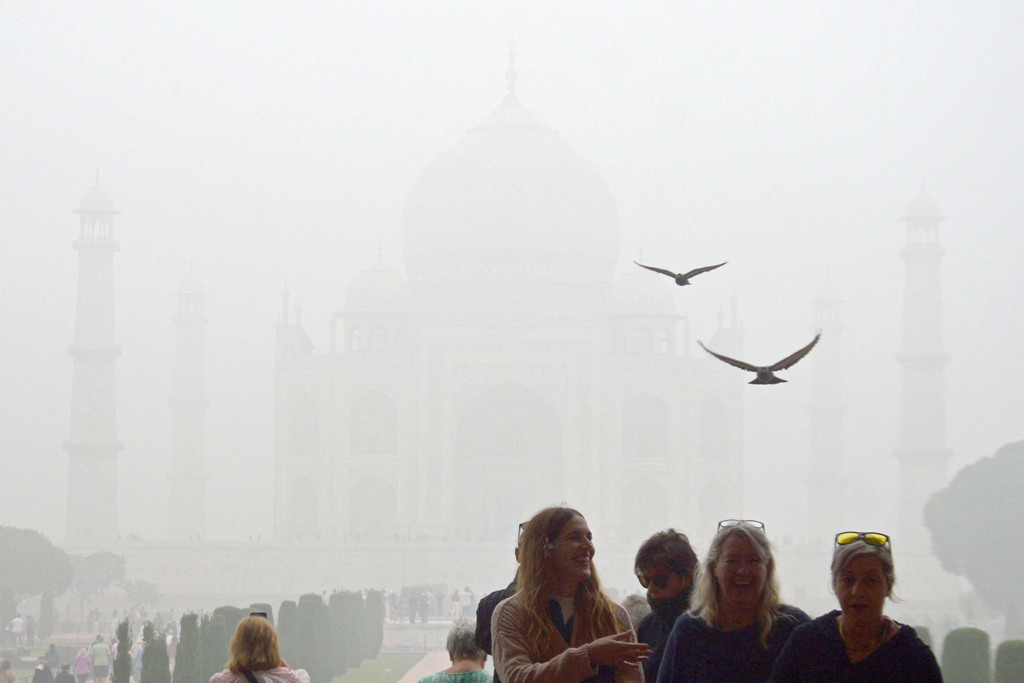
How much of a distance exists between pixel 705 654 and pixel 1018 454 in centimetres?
1653

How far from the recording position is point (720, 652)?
227 centimetres

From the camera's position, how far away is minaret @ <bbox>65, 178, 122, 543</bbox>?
70.1 ft

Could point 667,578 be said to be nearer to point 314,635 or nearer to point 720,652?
point 720,652

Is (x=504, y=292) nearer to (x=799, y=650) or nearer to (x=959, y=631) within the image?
(x=959, y=631)

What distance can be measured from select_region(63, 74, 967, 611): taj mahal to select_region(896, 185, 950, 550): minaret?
0.09 ft

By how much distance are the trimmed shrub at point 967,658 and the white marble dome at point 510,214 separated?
54.5 feet

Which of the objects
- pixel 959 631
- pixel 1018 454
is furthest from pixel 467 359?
pixel 959 631

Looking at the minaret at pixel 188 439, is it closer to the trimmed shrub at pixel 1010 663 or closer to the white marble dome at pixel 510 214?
the white marble dome at pixel 510 214

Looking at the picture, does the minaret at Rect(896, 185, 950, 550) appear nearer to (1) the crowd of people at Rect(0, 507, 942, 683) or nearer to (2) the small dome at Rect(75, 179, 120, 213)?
(2) the small dome at Rect(75, 179, 120, 213)

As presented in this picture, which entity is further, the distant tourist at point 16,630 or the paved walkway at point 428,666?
the distant tourist at point 16,630

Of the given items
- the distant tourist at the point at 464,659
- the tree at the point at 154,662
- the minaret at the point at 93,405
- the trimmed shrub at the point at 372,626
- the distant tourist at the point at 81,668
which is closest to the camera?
the distant tourist at the point at 464,659

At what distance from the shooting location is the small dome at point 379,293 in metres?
23.9

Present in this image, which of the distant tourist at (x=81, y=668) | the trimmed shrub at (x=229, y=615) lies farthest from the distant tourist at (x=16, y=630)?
the trimmed shrub at (x=229, y=615)

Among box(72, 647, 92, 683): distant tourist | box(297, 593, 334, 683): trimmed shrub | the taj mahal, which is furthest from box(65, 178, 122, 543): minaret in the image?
box(297, 593, 334, 683): trimmed shrub
